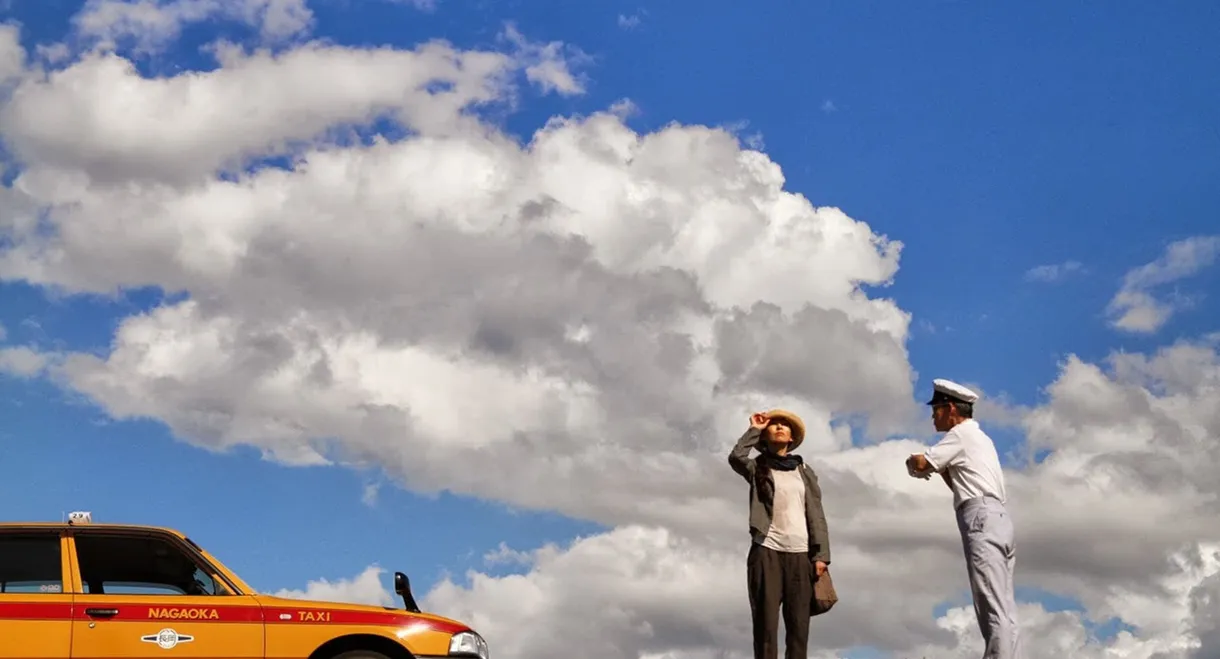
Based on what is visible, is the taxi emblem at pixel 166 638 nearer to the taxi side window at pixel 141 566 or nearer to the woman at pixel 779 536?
the taxi side window at pixel 141 566

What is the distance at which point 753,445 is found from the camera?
11141 mm

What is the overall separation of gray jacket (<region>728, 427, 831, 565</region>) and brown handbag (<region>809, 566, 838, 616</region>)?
0.53 ft

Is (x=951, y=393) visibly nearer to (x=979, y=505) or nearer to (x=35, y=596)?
(x=979, y=505)

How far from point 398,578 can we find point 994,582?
15.3 feet

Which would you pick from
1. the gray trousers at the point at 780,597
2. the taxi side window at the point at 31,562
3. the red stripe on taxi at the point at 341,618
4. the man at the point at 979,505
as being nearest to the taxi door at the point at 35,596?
the taxi side window at the point at 31,562

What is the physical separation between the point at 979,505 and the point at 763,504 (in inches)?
70.0

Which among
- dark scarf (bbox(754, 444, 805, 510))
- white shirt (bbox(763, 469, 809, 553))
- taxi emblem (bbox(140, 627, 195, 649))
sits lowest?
taxi emblem (bbox(140, 627, 195, 649))

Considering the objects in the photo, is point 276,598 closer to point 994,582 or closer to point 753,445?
point 753,445

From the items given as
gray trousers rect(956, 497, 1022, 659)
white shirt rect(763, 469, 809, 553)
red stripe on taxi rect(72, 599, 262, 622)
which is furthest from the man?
red stripe on taxi rect(72, 599, 262, 622)

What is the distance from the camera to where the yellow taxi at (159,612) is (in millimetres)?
10266

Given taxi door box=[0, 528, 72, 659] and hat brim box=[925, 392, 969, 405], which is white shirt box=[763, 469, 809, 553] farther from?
taxi door box=[0, 528, 72, 659]

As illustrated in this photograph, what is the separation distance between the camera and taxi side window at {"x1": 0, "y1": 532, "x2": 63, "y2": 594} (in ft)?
34.3

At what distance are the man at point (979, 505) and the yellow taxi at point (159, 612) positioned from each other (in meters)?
3.98

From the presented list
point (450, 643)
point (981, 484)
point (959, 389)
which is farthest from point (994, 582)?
point (450, 643)
